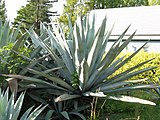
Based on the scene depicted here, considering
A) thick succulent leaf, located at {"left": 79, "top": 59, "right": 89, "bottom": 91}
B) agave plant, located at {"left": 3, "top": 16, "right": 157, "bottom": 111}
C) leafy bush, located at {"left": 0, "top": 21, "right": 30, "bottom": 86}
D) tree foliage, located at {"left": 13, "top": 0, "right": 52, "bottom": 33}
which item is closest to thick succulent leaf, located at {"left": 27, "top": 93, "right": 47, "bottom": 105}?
agave plant, located at {"left": 3, "top": 16, "right": 157, "bottom": 111}

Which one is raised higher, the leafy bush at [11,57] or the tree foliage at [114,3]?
the leafy bush at [11,57]

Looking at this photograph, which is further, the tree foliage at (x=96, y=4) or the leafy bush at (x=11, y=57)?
the tree foliage at (x=96, y=4)

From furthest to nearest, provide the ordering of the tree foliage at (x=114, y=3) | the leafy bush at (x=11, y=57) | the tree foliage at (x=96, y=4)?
the tree foliage at (x=114, y=3), the tree foliage at (x=96, y=4), the leafy bush at (x=11, y=57)

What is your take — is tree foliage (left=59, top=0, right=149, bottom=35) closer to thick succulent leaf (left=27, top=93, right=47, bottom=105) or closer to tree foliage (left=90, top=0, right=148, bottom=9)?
tree foliage (left=90, top=0, right=148, bottom=9)

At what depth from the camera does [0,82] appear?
4.30 meters

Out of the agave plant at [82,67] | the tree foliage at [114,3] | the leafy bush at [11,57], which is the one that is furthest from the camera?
the tree foliage at [114,3]

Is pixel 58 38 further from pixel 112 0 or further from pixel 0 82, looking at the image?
pixel 112 0

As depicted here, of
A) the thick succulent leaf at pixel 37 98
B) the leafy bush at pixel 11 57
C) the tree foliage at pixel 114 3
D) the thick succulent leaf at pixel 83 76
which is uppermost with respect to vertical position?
the leafy bush at pixel 11 57

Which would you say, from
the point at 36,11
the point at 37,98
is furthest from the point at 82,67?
the point at 36,11

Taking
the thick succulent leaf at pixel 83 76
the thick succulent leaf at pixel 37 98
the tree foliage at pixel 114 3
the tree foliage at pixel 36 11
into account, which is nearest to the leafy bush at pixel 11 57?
the thick succulent leaf at pixel 37 98

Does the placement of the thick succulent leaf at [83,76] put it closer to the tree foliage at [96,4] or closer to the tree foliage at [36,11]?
the tree foliage at [96,4]

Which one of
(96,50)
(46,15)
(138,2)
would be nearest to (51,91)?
(96,50)

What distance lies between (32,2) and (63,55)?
31573 mm

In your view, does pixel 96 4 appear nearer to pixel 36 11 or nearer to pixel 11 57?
pixel 36 11
